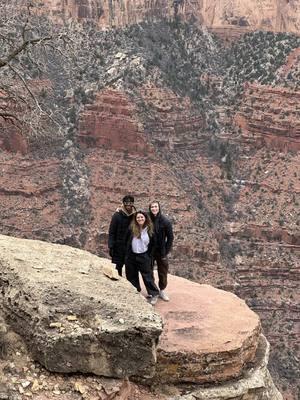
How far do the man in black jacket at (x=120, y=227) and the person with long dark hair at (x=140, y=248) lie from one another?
0.17 m

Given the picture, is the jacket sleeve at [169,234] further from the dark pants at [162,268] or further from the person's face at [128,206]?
the person's face at [128,206]

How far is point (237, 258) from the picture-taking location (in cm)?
5291

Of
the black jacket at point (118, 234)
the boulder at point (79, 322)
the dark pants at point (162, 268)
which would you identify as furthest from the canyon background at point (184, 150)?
the boulder at point (79, 322)

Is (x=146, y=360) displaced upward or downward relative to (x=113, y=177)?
upward

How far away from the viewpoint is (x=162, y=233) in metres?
13.9

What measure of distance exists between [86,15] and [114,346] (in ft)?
160

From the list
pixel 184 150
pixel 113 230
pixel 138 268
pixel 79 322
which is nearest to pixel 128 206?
pixel 113 230

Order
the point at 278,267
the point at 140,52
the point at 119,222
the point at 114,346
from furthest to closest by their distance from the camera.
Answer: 1. the point at 140,52
2. the point at 278,267
3. the point at 119,222
4. the point at 114,346

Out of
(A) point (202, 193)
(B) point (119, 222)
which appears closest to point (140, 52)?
(A) point (202, 193)

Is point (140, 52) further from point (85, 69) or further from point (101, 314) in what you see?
point (101, 314)

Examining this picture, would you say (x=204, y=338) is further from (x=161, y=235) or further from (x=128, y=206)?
(x=128, y=206)

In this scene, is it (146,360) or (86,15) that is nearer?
(146,360)

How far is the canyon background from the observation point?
5088 centimetres

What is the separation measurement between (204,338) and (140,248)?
2.10 m
